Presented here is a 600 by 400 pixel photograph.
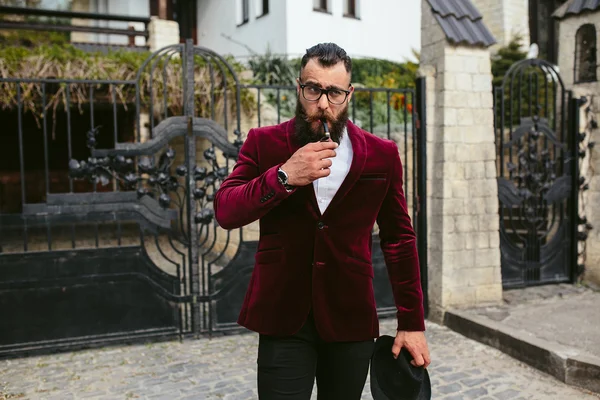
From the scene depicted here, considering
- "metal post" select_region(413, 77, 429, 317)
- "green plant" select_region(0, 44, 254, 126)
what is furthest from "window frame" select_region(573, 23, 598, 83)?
"green plant" select_region(0, 44, 254, 126)

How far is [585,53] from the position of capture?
24.0 ft

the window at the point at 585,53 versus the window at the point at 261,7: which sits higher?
the window at the point at 261,7

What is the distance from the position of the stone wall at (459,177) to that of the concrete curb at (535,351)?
1.43ft

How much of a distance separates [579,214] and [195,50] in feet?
16.2

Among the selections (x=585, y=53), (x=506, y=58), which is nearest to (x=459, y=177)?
(x=585, y=53)

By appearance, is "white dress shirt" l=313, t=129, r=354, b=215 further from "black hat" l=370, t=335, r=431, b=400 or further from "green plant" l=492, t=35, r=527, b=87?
"green plant" l=492, t=35, r=527, b=87

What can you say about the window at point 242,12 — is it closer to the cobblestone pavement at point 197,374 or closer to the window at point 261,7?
the window at point 261,7

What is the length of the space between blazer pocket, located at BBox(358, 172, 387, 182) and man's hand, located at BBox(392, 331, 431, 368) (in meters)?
0.60

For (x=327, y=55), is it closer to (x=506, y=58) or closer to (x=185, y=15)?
(x=506, y=58)

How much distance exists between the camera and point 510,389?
4.32 metres

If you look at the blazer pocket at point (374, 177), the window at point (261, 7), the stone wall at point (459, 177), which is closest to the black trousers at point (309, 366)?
the blazer pocket at point (374, 177)

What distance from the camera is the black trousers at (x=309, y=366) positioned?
2.10m

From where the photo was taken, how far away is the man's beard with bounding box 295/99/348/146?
2.04m

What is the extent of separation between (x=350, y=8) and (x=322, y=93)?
14780mm
